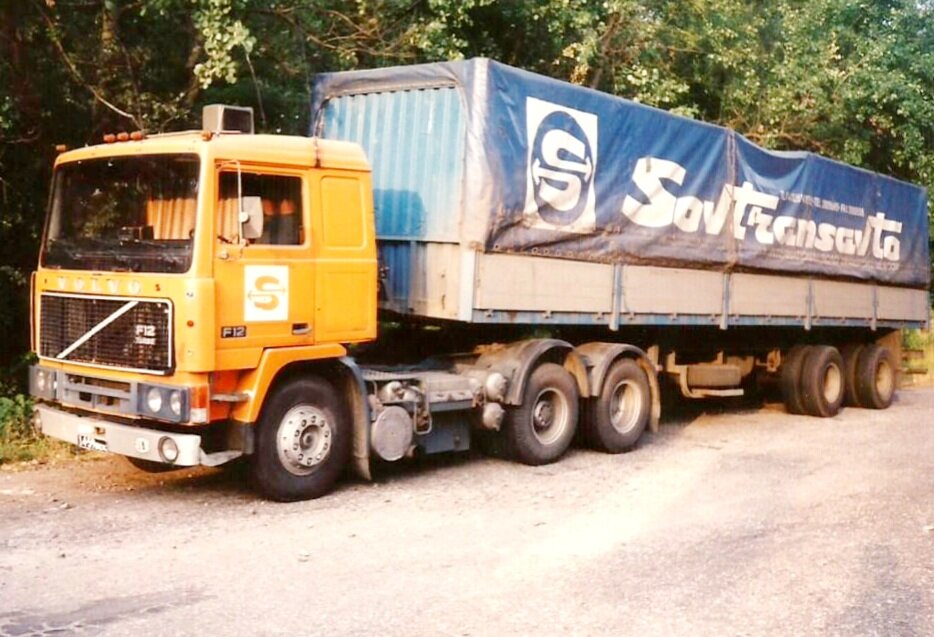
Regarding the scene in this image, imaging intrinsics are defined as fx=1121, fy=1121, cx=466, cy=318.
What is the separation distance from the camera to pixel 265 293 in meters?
8.33

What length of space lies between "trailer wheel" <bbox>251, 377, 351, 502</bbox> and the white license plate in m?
1.11

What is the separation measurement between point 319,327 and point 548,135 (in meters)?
3.11

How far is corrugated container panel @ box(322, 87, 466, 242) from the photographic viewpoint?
988 centimetres

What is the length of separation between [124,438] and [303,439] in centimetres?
132

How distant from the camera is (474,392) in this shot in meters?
10.1

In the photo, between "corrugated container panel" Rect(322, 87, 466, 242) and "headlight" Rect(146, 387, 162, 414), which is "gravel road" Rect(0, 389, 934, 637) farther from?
"corrugated container panel" Rect(322, 87, 466, 242)

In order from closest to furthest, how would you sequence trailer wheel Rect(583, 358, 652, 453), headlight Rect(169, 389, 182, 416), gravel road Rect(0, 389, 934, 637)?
1. gravel road Rect(0, 389, 934, 637)
2. headlight Rect(169, 389, 182, 416)
3. trailer wheel Rect(583, 358, 652, 453)

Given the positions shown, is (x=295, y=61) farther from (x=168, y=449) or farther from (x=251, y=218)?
(x=168, y=449)

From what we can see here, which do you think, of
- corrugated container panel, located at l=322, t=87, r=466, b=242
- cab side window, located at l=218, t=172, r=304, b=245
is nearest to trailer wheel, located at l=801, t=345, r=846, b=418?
corrugated container panel, located at l=322, t=87, r=466, b=242

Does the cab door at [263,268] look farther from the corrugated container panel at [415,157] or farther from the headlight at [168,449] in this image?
the corrugated container panel at [415,157]

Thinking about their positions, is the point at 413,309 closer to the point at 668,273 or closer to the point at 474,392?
the point at 474,392

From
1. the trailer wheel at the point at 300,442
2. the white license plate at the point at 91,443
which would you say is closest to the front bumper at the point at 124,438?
the white license plate at the point at 91,443

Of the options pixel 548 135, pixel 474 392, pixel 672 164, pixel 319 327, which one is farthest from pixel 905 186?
pixel 319 327

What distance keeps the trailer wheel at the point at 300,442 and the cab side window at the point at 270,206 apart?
3.70 ft
